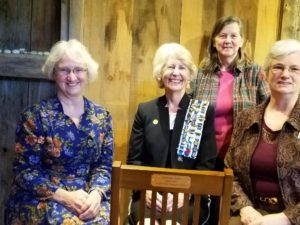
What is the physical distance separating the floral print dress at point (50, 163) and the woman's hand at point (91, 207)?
2 cm

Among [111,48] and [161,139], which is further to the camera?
[111,48]

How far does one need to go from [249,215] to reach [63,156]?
34.8 inches

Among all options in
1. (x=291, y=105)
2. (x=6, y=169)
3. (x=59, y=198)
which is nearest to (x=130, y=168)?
(x=59, y=198)

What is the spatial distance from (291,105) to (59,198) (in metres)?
1.15

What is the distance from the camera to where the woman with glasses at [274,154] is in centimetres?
182

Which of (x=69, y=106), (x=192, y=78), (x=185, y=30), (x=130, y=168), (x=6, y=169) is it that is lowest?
(x=6, y=169)

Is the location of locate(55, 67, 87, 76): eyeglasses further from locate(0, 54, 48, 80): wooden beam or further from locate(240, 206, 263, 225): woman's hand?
locate(240, 206, 263, 225): woman's hand

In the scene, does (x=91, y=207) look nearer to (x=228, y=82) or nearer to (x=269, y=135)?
(x=269, y=135)

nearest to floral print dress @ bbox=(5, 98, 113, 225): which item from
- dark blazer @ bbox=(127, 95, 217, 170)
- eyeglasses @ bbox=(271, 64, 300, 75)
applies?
dark blazer @ bbox=(127, 95, 217, 170)

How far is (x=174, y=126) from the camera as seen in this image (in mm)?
2148

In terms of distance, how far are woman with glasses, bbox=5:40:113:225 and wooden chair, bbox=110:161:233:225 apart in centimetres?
59

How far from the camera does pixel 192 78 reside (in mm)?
2264

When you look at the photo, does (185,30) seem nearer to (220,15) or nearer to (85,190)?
(220,15)

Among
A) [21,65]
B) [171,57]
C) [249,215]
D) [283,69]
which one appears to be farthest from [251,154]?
[21,65]
